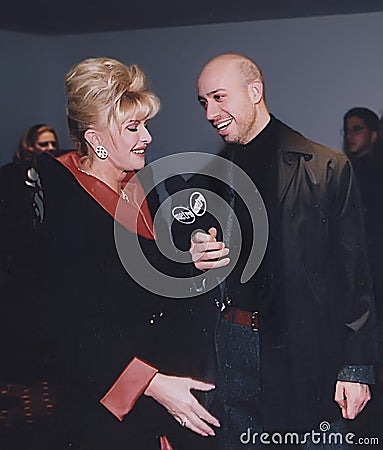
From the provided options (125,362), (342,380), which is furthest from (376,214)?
(125,362)

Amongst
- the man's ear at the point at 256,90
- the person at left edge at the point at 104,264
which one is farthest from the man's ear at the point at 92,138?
the man's ear at the point at 256,90

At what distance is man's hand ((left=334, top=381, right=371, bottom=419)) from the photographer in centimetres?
209

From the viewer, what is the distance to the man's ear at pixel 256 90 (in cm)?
205

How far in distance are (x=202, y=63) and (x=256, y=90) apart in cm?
13

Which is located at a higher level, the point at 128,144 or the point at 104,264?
the point at 128,144

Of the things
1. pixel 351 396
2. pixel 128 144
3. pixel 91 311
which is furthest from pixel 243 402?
pixel 128 144

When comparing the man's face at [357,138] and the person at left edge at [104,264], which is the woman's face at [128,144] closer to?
the person at left edge at [104,264]

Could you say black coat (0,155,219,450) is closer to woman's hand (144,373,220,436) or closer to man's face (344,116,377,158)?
woman's hand (144,373,220,436)

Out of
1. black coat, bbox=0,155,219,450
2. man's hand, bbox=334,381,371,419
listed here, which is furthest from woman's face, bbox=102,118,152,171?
man's hand, bbox=334,381,371,419

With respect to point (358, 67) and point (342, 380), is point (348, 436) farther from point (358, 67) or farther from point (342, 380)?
point (358, 67)

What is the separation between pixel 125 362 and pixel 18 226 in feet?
1.27

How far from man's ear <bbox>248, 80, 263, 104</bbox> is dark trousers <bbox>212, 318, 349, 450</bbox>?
50 cm

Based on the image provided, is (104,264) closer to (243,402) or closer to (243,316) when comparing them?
(243,316)

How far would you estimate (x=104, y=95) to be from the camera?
2.04m
